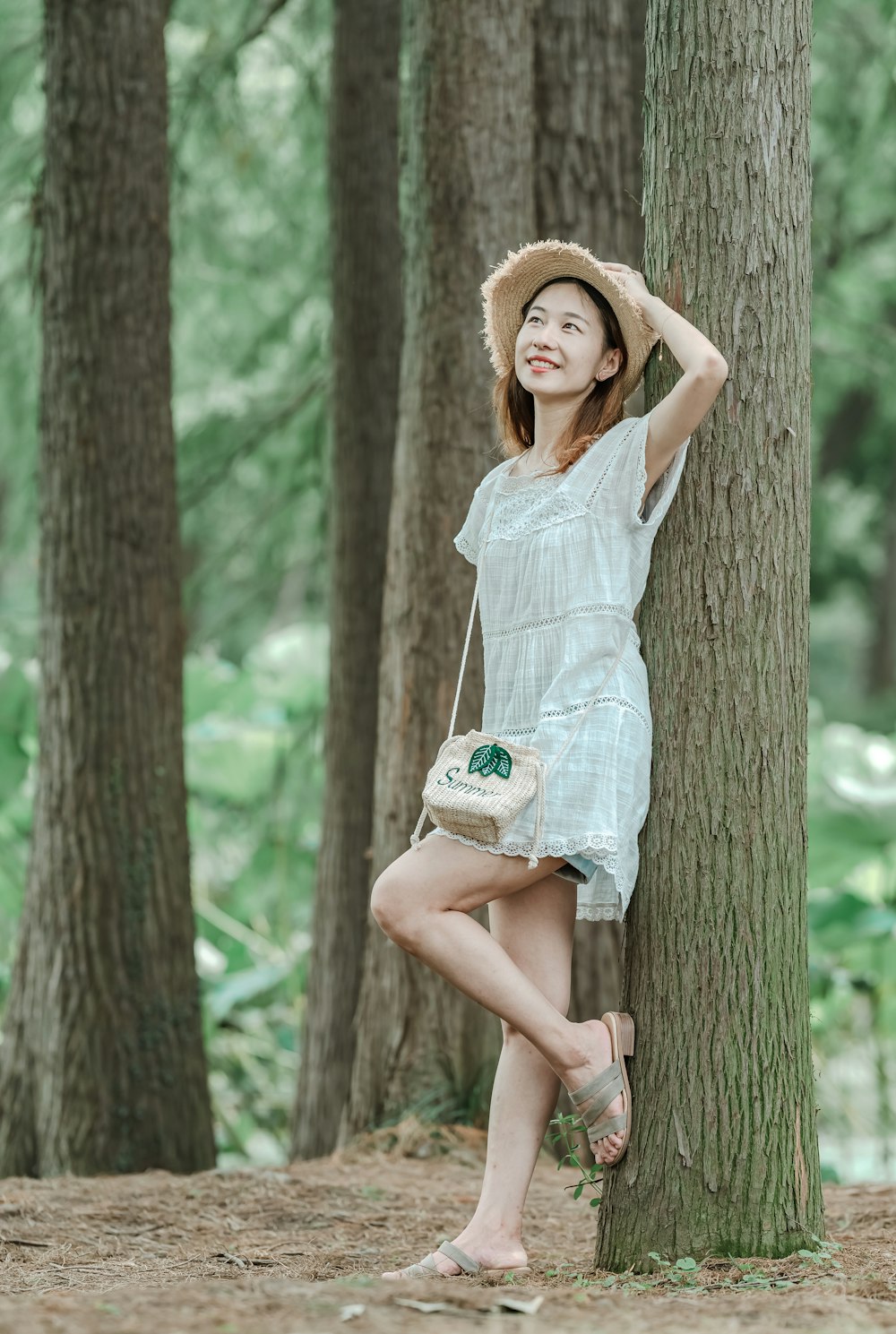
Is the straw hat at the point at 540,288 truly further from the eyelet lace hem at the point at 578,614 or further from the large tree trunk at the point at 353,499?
the large tree trunk at the point at 353,499

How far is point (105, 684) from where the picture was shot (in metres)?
5.54

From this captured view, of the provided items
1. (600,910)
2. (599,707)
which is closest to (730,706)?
(599,707)

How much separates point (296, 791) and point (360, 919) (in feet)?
7.99

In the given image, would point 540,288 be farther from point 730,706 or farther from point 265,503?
point 265,503

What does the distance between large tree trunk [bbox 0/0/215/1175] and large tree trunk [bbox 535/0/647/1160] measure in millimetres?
1491

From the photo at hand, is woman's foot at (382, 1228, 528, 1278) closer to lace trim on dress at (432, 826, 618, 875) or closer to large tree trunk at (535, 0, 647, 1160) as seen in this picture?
lace trim on dress at (432, 826, 618, 875)

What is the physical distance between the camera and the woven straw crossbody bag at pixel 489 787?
9.77ft

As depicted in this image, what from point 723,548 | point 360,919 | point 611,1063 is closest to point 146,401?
point 360,919

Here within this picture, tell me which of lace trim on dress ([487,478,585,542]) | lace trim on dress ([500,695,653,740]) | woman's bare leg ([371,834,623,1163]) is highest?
lace trim on dress ([487,478,585,542])

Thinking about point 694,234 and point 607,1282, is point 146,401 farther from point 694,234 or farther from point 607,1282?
point 607,1282

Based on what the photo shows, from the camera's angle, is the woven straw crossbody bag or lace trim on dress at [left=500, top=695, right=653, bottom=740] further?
lace trim on dress at [left=500, top=695, right=653, bottom=740]

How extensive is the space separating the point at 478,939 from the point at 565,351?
1278 mm

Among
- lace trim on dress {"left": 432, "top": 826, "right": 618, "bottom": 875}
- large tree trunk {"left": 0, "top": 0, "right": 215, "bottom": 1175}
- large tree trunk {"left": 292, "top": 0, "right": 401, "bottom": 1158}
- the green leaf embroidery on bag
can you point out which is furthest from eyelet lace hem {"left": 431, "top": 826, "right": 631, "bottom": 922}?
large tree trunk {"left": 292, "top": 0, "right": 401, "bottom": 1158}

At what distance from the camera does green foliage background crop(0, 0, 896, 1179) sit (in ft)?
25.0
